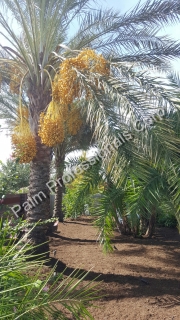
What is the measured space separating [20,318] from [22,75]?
4.81 m

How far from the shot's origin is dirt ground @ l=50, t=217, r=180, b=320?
4.07 m

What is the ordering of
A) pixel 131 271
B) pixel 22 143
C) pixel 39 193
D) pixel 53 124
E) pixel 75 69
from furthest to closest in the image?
pixel 39 193
pixel 131 271
pixel 22 143
pixel 53 124
pixel 75 69

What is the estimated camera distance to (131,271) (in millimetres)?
5621

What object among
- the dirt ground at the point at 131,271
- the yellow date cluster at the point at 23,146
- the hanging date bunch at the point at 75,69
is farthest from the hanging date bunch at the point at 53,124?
the dirt ground at the point at 131,271

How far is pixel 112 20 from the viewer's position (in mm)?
6180

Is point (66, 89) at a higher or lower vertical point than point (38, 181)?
higher

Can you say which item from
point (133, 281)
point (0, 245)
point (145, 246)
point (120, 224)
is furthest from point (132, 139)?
point (120, 224)

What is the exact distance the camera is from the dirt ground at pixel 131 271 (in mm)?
4074

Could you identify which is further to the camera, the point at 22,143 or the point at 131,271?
the point at 131,271

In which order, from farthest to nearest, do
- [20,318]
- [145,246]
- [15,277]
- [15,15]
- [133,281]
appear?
[145,246], [15,15], [133,281], [15,277], [20,318]

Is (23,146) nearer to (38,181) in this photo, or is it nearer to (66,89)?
(38,181)

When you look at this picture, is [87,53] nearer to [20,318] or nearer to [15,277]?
[15,277]

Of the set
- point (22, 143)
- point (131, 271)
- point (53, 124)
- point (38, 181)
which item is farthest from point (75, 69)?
point (131, 271)

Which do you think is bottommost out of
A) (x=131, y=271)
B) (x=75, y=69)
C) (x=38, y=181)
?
(x=131, y=271)
